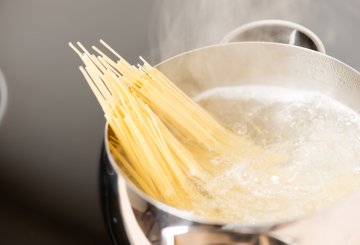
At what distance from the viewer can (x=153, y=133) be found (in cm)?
53

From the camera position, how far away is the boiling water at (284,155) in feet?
1.70

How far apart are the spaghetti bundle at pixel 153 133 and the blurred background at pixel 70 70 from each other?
22 centimetres

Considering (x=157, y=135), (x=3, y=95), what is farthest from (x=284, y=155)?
(x=3, y=95)

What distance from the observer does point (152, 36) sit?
857mm

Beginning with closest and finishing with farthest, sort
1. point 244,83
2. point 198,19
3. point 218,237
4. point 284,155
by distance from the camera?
point 218,237 → point 284,155 → point 244,83 → point 198,19

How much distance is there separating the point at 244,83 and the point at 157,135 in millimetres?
268

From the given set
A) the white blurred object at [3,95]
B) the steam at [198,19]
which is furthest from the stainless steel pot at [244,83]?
the white blurred object at [3,95]

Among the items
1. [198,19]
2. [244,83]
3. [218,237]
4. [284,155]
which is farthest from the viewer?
[198,19]

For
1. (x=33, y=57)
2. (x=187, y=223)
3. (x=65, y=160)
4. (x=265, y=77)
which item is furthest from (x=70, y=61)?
(x=187, y=223)

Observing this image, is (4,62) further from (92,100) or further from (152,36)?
(152,36)

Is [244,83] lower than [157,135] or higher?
higher

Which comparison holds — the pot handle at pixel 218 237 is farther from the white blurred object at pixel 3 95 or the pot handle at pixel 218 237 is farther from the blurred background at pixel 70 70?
the white blurred object at pixel 3 95

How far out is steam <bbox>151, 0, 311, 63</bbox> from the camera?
84cm

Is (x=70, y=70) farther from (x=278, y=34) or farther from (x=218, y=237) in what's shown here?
(x=218, y=237)
